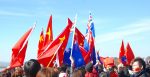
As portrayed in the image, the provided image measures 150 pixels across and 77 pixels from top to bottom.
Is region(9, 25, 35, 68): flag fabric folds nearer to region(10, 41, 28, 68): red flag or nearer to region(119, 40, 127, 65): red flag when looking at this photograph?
region(10, 41, 28, 68): red flag

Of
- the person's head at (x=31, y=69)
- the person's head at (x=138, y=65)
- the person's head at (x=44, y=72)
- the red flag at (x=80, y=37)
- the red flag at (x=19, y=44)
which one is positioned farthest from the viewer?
the red flag at (x=80, y=37)

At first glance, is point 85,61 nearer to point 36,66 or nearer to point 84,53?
point 84,53

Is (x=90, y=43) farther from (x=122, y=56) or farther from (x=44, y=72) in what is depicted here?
(x=44, y=72)

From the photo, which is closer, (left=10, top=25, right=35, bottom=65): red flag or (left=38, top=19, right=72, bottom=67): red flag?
(left=38, top=19, right=72, bottom=67): red flag

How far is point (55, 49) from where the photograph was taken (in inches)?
573

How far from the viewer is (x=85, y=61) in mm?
14922

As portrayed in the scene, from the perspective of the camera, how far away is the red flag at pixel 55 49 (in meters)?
13.6

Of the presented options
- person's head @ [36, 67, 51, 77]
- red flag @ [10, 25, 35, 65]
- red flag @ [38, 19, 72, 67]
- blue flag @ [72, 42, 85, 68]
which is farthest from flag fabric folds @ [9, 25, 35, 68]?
person's head @ [36, 67, 51, 77]

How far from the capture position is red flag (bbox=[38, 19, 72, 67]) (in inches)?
535

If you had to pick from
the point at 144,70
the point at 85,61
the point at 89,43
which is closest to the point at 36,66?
the point at 144,70

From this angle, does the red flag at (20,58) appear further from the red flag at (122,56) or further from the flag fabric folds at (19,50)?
the red flag at (122,56)

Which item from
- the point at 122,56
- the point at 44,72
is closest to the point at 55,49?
the point at 44,72

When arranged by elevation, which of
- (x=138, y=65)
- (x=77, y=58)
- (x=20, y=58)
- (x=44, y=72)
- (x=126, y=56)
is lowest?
(x=44, y=72)

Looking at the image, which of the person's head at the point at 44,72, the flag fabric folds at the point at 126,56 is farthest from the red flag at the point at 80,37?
the person's head at the point at 44,72
